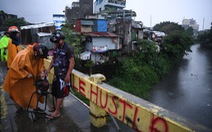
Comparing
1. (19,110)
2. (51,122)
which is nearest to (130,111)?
(51,122)

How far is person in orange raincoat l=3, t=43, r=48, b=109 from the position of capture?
2631 millimetres

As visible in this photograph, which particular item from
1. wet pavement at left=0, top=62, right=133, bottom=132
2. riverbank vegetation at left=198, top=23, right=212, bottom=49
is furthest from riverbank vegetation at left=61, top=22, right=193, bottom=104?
riverbank vegetation at left=198, top=23, right=212, bottom=49

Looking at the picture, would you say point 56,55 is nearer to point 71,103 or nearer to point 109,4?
point 71,103

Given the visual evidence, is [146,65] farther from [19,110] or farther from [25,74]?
[25,74]

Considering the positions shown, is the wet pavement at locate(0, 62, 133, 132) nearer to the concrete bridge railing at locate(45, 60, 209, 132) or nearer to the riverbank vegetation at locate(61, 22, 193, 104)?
the concrete bridge railing at locate(45, 60, 209, 132)

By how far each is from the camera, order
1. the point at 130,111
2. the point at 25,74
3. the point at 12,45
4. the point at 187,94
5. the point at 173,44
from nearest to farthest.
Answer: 1. the point at 130,111
2. the point at 25,74
3. the point at 12,45
4. the point at 187,94
5. the point at 173,44

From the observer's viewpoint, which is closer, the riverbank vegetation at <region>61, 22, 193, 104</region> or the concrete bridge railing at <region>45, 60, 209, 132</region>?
the concrete bridge railing at <region>45, 60, 209, 132</region>

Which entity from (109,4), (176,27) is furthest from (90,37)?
(176,27)

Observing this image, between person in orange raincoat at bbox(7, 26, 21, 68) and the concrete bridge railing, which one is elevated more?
person in orange raincoat at bbox(7, 26, 21, 68)

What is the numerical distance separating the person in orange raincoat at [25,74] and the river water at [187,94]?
1133cm

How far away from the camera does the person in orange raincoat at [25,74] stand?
8.63 ft

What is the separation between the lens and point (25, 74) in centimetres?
265

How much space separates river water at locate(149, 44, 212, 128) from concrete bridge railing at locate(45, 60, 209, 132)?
35.6ft

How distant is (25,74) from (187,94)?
16759 mm
